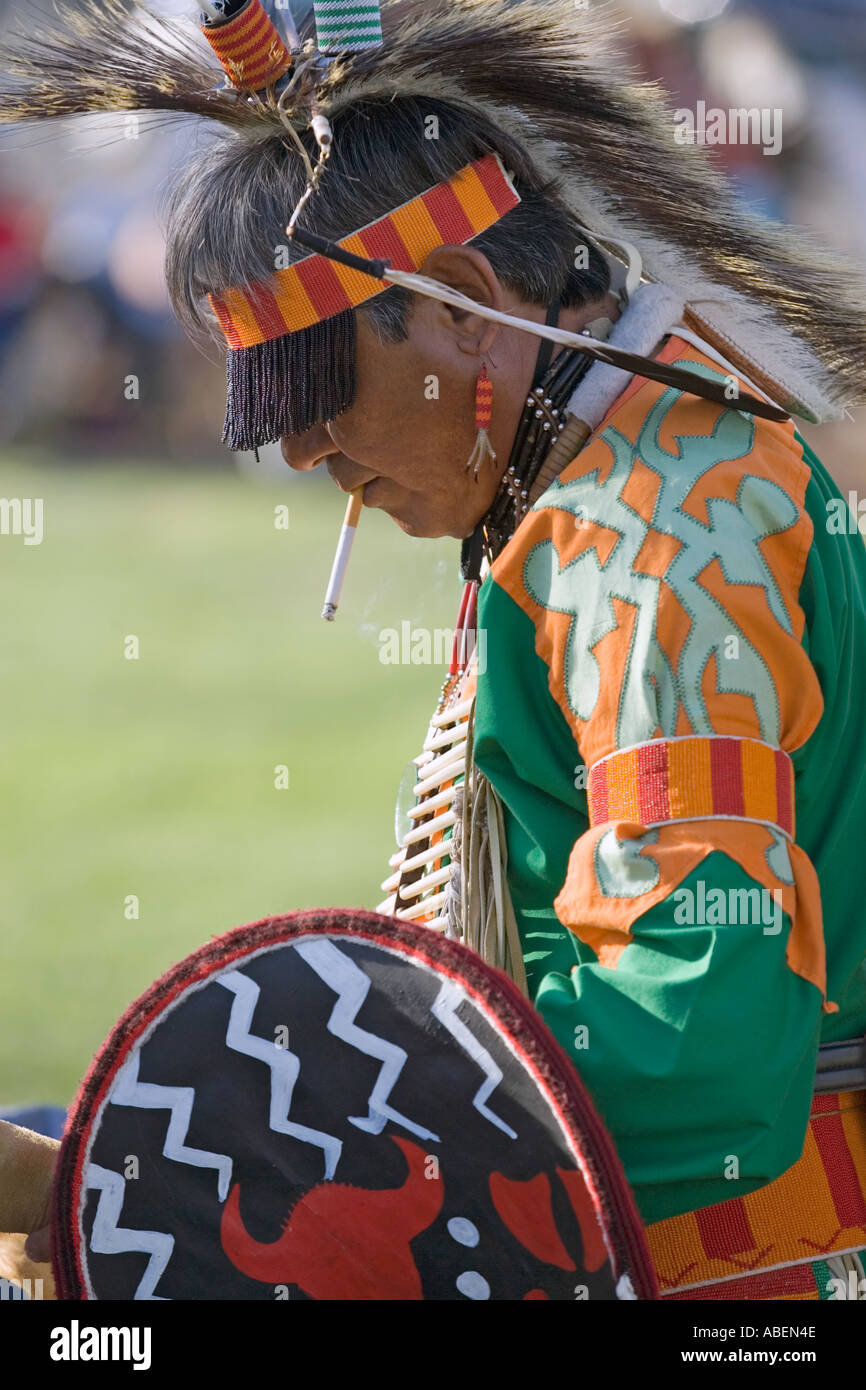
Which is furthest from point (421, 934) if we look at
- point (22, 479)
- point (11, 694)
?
point (22, 479)

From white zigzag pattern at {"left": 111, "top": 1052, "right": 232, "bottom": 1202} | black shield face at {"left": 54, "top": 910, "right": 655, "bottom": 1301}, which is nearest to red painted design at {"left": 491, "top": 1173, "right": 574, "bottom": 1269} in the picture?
black shield face at {"left": 54, "top": 910, "right": 655, "bottom": 1301}

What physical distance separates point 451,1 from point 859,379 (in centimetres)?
70

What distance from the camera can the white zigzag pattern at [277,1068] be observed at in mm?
1495

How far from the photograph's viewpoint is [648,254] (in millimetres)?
1989

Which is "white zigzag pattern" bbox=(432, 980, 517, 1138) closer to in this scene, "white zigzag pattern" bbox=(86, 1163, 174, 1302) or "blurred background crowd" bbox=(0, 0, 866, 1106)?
"white zigzag pattern" bbox=(86, 1163, 174, 1302)

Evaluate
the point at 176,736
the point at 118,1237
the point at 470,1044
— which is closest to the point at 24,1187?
the point at 118,1237

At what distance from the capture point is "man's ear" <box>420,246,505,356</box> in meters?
1.83

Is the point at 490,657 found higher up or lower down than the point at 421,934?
higher up

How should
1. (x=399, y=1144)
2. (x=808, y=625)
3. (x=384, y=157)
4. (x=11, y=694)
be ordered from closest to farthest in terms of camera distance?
(x=399, y=1144)
(x=808, y=625)
(x=384, y=157)
(x=11, y=694)

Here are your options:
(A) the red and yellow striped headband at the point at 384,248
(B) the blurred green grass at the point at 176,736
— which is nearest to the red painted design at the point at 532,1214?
(A) the red and yellow striped headband at the point at 384,248

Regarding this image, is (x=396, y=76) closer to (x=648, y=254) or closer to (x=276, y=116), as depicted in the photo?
(x=276, y=116)

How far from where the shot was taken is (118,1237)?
1.52m

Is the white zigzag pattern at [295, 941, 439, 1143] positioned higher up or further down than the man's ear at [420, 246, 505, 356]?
further down

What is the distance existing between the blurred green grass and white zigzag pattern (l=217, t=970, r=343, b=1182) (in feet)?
3.34
